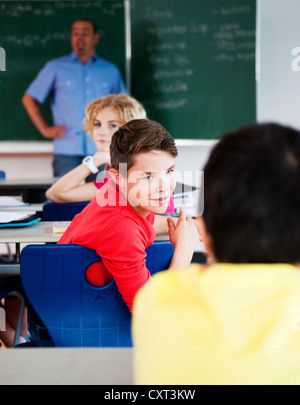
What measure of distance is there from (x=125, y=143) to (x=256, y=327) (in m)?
1.12

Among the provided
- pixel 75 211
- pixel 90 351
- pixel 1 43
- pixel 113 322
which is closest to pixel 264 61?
pixel 1 43

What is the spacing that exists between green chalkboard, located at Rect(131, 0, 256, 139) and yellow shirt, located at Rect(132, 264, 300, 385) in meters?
4.57

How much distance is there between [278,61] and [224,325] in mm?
4947

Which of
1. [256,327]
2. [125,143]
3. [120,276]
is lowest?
[120,276]

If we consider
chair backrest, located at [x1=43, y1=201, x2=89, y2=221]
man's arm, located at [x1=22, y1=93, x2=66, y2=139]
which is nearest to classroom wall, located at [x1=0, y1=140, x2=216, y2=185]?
man's arm, located at [x1=22, y1=93, x2=66, y2=139]

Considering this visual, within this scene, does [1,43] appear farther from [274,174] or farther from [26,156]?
[274,174]

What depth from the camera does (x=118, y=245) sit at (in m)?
1.28

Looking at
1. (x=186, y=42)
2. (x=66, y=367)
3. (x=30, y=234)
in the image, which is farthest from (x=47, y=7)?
(x=66, y=367)

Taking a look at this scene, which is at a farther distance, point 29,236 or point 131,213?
point 29,236

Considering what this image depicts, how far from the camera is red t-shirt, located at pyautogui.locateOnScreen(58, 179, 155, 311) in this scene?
126 cm

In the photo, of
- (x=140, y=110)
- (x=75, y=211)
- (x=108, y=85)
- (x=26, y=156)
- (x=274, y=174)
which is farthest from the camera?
(x=26, y=156)

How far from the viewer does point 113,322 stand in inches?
52.9
